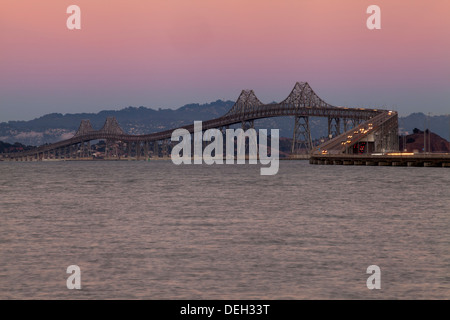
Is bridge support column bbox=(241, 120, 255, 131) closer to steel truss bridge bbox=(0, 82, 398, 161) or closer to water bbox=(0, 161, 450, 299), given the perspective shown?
steel truss bridge bbox=(0, 82, 398, 161)

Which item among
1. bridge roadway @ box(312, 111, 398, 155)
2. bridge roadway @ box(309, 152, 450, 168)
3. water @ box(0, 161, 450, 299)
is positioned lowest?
water @ box(0, 161, 450, 299)

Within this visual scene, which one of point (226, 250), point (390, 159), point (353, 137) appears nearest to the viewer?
point (226, 250)

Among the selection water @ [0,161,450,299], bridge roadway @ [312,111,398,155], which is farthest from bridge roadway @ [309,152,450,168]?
water @ [0,161,450,299]

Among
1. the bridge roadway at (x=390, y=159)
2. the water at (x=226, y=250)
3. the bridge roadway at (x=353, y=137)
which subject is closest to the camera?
the water at (x=226, y=250)

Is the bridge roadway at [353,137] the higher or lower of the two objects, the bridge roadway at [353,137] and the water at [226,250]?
the higher

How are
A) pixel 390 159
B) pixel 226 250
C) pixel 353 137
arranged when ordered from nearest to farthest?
pixel 226 250, pixel 390 159, pixel 353 137

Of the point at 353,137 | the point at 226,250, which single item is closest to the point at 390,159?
the point at 353,137

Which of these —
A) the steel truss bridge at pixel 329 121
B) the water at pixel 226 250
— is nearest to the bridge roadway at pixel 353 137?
the steel truss bridge at pixel 329 121

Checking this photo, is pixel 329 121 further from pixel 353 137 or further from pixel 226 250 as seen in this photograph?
pixel 226 250

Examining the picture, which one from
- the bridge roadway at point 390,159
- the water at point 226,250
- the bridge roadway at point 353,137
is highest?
the bridge roadway at point 353,137

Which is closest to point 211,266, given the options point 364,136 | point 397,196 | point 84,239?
point 84,239

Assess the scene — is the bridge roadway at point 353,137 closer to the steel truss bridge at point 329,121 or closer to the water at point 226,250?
the steel truss bridge at point 329,121

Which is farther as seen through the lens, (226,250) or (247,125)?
(247,125)

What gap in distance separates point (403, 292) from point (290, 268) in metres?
3.35
